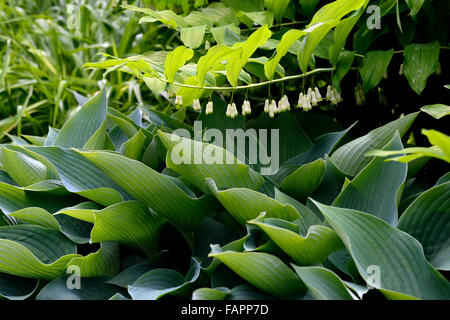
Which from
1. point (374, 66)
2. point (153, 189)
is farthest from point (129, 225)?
point (374, 66)

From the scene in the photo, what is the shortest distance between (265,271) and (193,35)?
0.72 meters

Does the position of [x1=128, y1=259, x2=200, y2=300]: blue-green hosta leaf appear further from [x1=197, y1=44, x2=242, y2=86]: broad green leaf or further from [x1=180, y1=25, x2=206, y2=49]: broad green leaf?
[x1=180, y1=25, x2=206, y2=49]: broad green leaf

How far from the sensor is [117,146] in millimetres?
1508

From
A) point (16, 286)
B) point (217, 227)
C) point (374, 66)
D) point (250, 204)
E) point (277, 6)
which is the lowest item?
point (16, 286)

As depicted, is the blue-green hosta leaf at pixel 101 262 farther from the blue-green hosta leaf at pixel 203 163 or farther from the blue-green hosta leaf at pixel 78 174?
the blue-green hosta leaf at pixel 203 163

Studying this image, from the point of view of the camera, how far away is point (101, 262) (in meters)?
1.08

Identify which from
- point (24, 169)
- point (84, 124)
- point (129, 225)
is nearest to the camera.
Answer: point (129, 225)

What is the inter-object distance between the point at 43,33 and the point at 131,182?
2.73m

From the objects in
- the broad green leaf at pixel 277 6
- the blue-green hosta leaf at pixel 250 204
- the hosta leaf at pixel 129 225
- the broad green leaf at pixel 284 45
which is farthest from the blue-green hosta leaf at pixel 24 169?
the broad green leaf at pixel 277 6

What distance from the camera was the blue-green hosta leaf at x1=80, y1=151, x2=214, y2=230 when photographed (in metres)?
1.03

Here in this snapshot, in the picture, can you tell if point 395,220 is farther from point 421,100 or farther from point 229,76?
point 421,100

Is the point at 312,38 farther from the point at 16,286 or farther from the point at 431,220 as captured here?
the point at 16,286

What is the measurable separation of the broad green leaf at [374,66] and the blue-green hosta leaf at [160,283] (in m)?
0.69

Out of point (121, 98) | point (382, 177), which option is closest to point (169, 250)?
point (382, 177)
